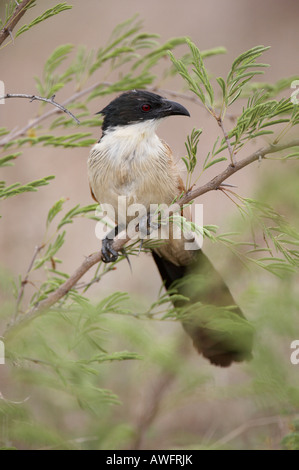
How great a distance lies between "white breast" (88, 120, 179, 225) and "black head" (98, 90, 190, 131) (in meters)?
0.03

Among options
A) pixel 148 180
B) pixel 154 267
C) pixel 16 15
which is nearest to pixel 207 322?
pixel 148 180

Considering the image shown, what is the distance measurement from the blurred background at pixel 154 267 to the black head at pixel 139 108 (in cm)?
59

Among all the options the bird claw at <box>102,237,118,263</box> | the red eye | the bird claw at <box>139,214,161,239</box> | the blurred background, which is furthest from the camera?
the blurred background

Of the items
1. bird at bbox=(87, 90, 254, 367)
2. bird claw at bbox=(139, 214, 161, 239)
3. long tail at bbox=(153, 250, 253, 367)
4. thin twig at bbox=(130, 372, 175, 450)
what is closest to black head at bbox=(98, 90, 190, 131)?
bird at bbox=(87, 90, 254, 367)

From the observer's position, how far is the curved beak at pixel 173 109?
230cm

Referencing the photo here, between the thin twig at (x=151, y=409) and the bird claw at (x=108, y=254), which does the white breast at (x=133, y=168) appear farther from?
the thin twig at (x=151, y=409)

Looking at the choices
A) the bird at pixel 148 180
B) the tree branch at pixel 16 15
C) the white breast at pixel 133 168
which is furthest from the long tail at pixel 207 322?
the tree branch at pixel 16 15

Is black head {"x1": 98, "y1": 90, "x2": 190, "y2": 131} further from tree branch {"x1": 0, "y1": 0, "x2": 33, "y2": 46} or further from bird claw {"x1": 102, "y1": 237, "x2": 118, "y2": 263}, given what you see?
tree branch {"x1": 0, "y1": 0, "x2": 33, "y2": 46}

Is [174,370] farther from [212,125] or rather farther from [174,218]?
[212,125]

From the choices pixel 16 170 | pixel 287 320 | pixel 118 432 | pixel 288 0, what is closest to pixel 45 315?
pixel 118 432

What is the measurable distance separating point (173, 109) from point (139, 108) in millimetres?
169

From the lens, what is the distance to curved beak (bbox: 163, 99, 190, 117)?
Result: 2301 millimetres

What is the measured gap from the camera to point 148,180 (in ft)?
7.54

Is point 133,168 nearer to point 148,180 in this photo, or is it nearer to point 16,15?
point 148,180
